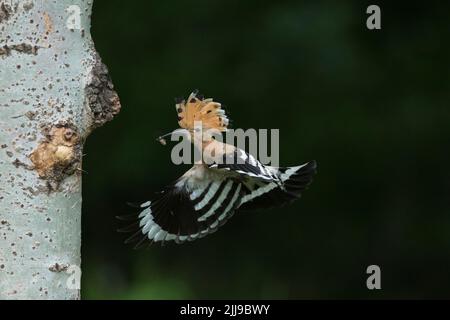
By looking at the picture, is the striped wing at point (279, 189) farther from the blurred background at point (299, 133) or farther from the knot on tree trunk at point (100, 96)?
the blurred background at point (299, 133)

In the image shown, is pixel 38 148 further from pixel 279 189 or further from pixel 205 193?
pixel 279 189

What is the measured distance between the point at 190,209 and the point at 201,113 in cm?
24

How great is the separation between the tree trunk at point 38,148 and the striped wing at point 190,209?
1.05 feet

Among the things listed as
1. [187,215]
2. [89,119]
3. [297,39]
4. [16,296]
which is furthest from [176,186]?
[297,39]

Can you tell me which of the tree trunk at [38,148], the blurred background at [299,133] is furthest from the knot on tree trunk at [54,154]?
the blurred background at [299,133]

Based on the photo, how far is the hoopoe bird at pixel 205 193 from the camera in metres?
1.97

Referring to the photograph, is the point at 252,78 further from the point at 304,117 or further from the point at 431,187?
the point at 431,187

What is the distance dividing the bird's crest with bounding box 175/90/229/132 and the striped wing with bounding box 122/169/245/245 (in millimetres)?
133

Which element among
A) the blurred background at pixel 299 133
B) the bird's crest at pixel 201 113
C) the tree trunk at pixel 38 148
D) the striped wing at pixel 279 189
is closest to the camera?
the tree trunk at pixel 38 148

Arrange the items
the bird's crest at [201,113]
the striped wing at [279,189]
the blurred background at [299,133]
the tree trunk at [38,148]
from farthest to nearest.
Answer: the blurred background at [299,133]
the striped wing at [279,189]
the bird's crest at [201,113]
the tree trunk at [38,148]

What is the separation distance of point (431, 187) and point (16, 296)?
152 inches

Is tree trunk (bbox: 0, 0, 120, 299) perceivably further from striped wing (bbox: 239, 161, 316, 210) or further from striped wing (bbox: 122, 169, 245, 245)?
striped wing (bbox: 239, 161, 316, 210)

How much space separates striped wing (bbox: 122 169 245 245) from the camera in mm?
2047

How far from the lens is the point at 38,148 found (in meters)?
1.77
